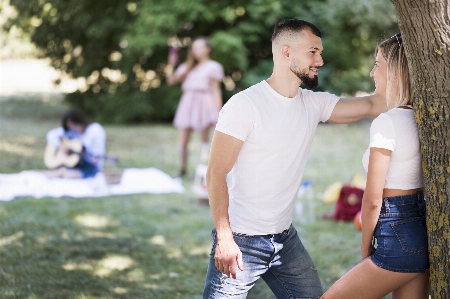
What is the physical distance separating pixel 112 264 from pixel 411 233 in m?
3.06

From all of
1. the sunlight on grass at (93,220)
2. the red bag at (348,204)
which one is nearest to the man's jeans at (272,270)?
the sunlight on grass at (93,220)

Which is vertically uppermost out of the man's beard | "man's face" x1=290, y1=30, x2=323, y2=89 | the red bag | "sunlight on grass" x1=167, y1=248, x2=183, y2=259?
"man's face" x1=290, y1=30, x2=323, y2=89

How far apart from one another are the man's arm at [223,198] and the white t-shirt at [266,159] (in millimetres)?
100

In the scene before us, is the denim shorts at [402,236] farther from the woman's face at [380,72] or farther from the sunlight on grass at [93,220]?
the sunlight on grass at [93,220]

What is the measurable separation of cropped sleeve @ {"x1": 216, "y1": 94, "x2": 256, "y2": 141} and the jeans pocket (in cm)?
72

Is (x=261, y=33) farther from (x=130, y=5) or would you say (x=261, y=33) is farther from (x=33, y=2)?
(x=33, y=2)

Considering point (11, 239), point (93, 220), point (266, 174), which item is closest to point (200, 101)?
point (93, 220)

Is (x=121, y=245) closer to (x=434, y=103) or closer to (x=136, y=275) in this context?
(x=136, y=275)

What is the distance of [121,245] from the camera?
223 inches

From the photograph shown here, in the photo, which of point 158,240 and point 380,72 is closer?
point 380,72

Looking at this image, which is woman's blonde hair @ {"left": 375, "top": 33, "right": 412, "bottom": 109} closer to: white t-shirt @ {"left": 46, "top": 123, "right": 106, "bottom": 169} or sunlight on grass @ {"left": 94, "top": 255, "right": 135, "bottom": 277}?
sunlight on grass @ {"left": 94, "top": 255, "right": 135, "bottom": 277}

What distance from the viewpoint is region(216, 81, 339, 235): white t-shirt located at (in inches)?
109

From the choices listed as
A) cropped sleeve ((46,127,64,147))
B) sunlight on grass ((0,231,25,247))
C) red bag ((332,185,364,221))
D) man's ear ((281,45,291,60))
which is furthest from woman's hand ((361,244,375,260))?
cropped sleeve ((46,127,64,147))

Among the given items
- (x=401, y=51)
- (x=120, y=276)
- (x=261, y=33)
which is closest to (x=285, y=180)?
(x=401, y=51)
